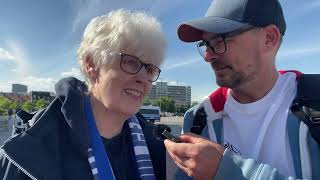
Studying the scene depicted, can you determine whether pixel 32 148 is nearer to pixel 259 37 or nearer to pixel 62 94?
pixel 62 94

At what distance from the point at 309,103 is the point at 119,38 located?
4.11 ft

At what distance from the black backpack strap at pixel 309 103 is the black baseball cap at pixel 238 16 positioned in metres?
0.45

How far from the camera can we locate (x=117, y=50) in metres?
2.38

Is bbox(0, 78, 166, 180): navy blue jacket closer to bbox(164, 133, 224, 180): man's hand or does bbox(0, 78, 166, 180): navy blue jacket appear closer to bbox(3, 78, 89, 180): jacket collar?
bbox(3, 78, 89, 180): jacket collar

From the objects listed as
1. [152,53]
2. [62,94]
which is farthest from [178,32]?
[62,94]

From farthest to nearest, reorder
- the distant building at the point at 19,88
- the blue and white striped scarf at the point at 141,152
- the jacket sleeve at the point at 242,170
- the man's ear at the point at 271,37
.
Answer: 1. the distant building at the point at 19,88
2. the blue and white striped scarf at the point at 141,152
3. the man's ear at the point at 271,37
4. the jacket sleeve at the point at 242,170

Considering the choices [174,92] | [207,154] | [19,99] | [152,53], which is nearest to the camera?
[207,154]

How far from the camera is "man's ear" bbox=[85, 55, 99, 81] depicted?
249 centimetres

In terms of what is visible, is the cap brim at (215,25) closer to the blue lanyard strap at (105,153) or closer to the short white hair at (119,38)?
the short white hair at (119,38)

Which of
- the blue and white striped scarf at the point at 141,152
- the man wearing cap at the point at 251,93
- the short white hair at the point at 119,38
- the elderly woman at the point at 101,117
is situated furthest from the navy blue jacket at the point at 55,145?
the man wearing cap at the point at 251,93

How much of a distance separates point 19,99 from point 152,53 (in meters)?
115

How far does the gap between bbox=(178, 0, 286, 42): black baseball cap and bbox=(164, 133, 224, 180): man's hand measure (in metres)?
0.78

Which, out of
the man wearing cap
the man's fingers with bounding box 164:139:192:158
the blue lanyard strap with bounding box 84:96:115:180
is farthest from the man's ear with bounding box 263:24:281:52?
the blue lanyard strap with bounding box 84:96:115:180

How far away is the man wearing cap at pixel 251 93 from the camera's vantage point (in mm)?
2088
